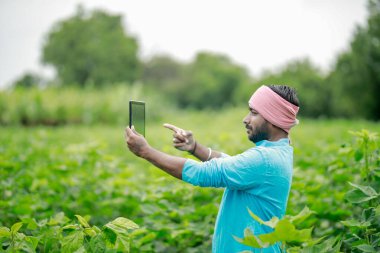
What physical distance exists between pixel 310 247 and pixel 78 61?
4238 centimetres

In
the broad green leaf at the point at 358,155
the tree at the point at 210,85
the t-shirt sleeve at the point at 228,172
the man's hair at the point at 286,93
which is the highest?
the man's hair at the point at 286,93

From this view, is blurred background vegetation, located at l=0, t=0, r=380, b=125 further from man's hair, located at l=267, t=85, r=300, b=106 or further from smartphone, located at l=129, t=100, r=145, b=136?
man's hair, located at l=267, t=85, r=300, b=106

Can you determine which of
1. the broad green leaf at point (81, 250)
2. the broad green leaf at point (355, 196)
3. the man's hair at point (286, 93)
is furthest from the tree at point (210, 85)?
the broad green leaf at point (81, 250)

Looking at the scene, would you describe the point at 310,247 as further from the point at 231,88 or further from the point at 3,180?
the point at 231,88

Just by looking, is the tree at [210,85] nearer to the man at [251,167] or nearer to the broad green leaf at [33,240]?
the man at [251,167]

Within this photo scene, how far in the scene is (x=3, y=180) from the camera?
4.10 meters

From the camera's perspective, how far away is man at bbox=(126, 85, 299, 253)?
2229 millimetres

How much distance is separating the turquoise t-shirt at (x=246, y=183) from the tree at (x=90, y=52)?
3907 cm

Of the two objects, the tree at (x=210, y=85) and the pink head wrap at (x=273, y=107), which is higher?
the pink head wrap at (x=273, y=107)

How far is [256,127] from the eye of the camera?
2.45 meters

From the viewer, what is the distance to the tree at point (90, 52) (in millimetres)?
41406

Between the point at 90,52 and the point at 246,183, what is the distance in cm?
4030

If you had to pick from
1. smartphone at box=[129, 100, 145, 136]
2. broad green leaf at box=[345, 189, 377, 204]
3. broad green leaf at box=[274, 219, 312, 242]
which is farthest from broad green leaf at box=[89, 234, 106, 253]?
broad green leaf at box=[345, 189, 377, 204]

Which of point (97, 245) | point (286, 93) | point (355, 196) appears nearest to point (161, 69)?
point (355, 196)
